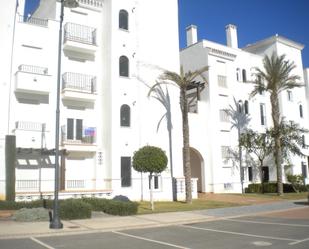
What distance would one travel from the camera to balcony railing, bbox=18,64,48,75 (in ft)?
86.7

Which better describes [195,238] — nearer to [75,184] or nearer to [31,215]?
[31,215]

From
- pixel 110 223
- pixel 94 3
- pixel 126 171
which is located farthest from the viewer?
pixel 94 3

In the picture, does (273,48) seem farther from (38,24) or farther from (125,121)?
(38,24)

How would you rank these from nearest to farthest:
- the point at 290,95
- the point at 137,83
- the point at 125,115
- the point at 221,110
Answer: the point at 125,115, the point at 137,83, the point at 221,110, the point at 290,95

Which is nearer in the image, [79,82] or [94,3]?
[79,82]

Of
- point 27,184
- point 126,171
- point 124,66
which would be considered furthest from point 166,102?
point 27,184

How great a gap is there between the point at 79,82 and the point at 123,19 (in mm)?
7021

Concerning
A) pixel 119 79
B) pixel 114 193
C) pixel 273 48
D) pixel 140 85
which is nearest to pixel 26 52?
pixel 119 79

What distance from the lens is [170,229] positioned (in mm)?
15695

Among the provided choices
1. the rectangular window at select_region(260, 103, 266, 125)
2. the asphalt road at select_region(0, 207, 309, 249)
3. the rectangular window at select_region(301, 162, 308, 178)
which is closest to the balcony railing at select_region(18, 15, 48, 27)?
the asphalt road at select_region(0, 207, 309, 249)

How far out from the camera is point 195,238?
1317 cm

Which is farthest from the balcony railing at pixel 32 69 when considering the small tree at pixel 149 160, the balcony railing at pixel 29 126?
the small tree at pixel 149 160

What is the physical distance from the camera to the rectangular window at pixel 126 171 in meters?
29.0

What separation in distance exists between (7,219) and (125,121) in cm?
1399
